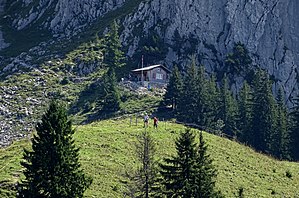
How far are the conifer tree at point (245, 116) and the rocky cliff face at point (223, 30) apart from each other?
1039 inches

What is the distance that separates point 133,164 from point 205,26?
84.6 metres

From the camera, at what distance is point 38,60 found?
122 m

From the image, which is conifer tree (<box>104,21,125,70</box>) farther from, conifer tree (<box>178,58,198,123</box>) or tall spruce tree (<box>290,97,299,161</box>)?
tall spruce tree (<box>290,97,299,161</box>)

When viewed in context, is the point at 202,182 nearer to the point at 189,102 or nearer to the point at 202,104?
the point at 202,104

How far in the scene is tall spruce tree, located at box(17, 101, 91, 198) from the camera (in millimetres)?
34094

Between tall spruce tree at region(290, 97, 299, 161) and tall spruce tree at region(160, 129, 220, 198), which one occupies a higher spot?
tall spruce tree at region(160, 129, 220, 198)

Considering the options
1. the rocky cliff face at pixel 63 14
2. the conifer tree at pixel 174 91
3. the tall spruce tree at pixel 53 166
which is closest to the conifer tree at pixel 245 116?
the conifer tree at pixel 174 91

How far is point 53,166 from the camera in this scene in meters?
34.7

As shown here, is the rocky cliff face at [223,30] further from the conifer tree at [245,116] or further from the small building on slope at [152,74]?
the conifer tree at [245,116]

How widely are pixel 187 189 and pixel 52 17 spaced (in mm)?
114502

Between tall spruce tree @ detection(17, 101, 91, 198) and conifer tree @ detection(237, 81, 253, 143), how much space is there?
2166 inches

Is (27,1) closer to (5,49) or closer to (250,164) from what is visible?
(5,49)

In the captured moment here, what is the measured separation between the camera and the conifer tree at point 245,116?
289 ft

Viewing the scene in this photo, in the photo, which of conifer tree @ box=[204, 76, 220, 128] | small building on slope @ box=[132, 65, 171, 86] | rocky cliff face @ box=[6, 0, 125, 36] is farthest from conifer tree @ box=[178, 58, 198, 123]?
rocky cliff face @ box=[6, 0, 125, 36]
